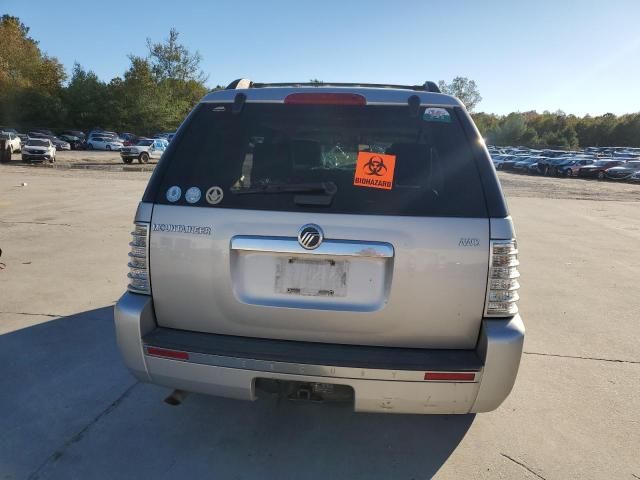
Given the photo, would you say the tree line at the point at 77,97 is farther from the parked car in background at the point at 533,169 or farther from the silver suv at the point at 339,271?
the silver suv at the point at 339,271

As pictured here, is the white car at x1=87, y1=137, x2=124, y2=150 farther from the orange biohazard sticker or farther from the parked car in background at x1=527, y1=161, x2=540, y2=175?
the orange biohazard sticker

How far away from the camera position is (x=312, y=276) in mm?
2299

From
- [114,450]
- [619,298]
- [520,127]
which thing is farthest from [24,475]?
[520,127]

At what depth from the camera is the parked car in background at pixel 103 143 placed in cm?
4797

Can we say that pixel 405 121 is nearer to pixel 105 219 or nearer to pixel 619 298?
pixel 619 298

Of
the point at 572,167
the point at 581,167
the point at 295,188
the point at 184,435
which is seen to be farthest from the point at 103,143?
the point at 295,188

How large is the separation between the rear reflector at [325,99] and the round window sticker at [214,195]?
0.62m

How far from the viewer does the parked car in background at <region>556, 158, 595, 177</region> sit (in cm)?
3912

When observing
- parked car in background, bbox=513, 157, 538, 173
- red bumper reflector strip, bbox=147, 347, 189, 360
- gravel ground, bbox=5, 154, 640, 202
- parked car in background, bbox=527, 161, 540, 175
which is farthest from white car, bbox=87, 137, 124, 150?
red bumper reflector strip, bbox=147, 347, 189, 360

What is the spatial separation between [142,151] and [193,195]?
32608 millimetres

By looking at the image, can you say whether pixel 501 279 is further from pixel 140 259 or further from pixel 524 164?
pixel 524 164

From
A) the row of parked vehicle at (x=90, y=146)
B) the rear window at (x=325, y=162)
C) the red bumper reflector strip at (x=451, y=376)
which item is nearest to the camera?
the red bumper reflector strip at (x=451, y=376)

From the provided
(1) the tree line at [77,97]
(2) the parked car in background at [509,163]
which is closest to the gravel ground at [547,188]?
(2) the parked car in background at [509,163]

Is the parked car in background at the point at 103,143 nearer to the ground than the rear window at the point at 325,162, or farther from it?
farther from it
